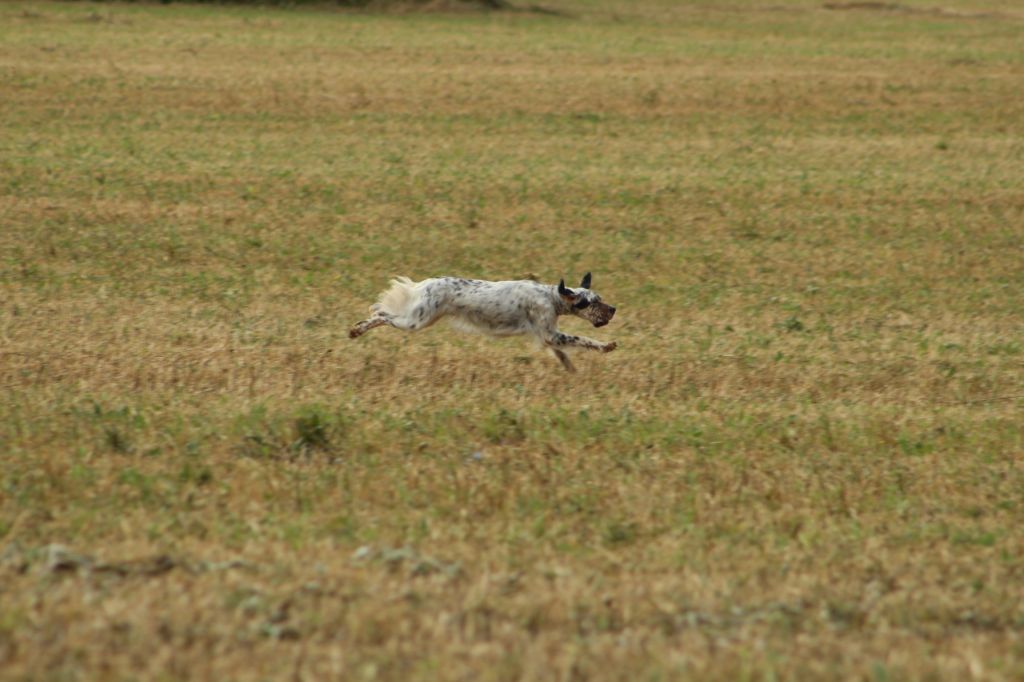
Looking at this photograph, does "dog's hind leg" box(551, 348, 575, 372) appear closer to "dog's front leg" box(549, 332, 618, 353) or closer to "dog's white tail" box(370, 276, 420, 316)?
"dog's front leg" box(549, 332, 618, 353)

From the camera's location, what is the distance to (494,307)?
11.1 metres

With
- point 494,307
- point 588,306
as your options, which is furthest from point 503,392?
point 588,306

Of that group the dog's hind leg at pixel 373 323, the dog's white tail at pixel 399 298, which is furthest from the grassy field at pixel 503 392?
the dog's white tail at pixel 399 298

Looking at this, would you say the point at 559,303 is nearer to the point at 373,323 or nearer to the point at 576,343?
the point at 576,343

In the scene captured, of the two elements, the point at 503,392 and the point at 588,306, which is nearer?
the point at 503,392

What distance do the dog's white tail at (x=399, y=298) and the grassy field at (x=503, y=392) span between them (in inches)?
18.0

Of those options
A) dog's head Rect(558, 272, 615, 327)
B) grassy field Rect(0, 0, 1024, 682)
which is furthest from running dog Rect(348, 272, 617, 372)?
grassy field Rect(0, 0, 1024, 682)

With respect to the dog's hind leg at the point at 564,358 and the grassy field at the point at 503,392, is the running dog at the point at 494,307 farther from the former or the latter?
the grassy field at the point at 503,392

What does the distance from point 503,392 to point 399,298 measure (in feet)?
4.35

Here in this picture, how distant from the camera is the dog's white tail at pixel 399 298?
440 inches

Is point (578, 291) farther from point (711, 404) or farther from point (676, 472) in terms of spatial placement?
point (676, 472)

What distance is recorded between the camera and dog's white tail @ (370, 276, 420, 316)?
1116 centimetres

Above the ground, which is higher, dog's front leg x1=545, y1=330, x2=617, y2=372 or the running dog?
the running dog

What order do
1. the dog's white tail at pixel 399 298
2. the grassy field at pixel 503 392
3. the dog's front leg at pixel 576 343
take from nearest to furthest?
1. the grassy field at pixel 503 392
2. the dog's front leg at pixel 576 343
3. the dog's white tail at pixel 399 298
